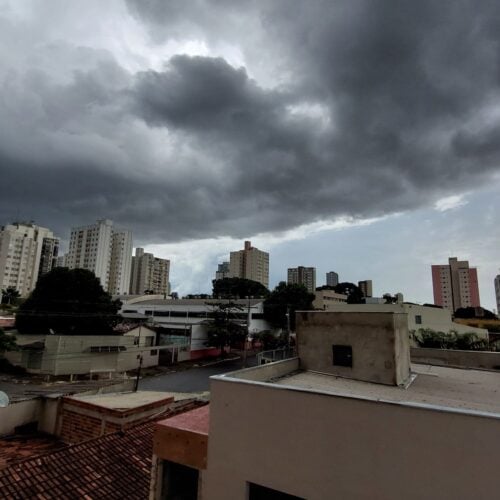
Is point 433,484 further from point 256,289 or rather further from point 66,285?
point 256,289

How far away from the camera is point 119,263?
104m

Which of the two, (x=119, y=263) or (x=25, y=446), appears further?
(x=119, y=263)

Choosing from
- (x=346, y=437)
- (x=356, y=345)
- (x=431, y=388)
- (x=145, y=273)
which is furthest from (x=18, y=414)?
(x=145, y=273)

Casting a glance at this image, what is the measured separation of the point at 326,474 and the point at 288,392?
4.07 feet

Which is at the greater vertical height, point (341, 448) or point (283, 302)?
point (283, 302)

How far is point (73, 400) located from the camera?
1209 cm

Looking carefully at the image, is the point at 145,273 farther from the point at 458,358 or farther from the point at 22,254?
the point at 458,358

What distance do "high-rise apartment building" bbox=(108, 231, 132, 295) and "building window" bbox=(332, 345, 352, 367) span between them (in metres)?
103

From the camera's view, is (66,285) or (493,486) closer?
(493,486)

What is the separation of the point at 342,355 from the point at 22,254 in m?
105

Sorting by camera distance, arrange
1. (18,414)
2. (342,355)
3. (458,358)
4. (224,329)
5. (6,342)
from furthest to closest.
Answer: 1. (224,329)
2. (6,342)
3. (18,414)
4. (458,358)
5. (342,355)

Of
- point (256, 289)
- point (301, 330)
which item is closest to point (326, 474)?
point (301, 330)

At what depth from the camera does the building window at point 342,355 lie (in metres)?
9.04

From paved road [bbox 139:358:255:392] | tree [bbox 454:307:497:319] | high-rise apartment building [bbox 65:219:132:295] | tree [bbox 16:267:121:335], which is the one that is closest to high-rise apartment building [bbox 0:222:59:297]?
high-rise apartment building [bbox 65:219:132:295]
